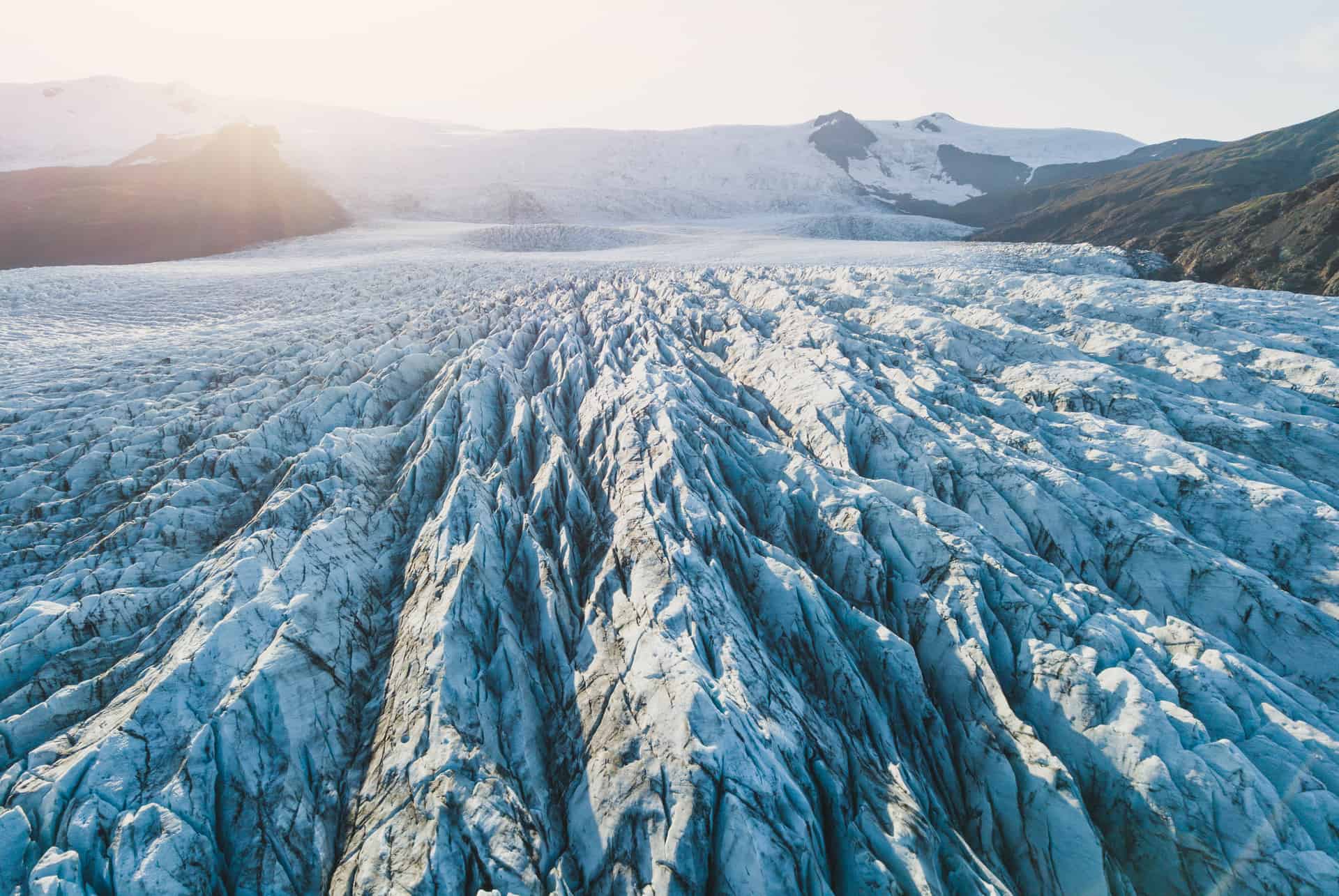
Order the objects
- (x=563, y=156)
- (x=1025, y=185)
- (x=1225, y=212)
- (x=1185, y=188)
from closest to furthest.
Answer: (x=1225, y=212) < (x=1185, y=188) < (x=563, y=156) < (x=1025, y=185)

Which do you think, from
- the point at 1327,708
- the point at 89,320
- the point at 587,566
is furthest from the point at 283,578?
the point at 89,320

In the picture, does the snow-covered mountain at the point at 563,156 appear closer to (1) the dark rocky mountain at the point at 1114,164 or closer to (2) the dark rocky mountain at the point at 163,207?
(1) the dark rocky mountain at the point at 1114,164

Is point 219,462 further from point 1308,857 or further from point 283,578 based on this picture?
point 1308,857

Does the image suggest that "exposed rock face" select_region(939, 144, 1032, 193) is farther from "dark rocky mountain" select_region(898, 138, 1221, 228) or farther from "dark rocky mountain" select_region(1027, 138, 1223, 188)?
"dark rocky mountain" select_region(1027, 138, 1223, 188)

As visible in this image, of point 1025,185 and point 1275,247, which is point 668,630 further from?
point 1025,185

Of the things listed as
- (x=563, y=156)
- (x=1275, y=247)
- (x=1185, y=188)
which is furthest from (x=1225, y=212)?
(x=563, y=156)

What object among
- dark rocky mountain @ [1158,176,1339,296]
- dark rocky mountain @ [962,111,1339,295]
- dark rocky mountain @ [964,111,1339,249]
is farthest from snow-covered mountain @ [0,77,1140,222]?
dark rocky mountain @ [1158,176,1339,296]
